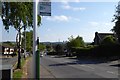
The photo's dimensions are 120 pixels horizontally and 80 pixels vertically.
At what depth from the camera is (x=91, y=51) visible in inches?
2559

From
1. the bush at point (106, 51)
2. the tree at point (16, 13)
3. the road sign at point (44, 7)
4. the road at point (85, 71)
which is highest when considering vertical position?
the tree at point (16, 13)

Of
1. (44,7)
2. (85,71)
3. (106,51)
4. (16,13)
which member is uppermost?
(16,13)

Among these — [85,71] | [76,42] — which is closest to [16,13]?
[85,71]

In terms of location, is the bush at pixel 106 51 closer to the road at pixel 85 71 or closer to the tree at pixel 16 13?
the road at pixel 85 71

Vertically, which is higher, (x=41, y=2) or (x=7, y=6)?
(x=7, y=6)

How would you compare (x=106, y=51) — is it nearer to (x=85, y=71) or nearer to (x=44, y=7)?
(x=85, y=71)

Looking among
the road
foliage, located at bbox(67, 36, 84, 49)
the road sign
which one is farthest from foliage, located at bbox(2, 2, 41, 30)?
foliage, located at bbox(67, 36, 84, 49)

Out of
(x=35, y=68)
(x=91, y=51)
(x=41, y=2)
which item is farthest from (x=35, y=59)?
(x=91, y=51)

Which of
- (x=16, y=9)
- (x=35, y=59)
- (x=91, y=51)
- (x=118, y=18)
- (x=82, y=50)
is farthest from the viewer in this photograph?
(x=82, y=50)

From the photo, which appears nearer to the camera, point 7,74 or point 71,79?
point 7,74

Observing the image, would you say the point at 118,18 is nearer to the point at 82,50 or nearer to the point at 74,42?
the point at 82,50

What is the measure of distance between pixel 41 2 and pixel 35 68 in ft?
8.04

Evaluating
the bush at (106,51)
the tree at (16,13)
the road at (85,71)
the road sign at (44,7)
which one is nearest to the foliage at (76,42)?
the bush at (106,51)

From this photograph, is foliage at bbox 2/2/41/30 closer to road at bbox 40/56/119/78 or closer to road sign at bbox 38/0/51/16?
road at bbox 40/56/119/78
